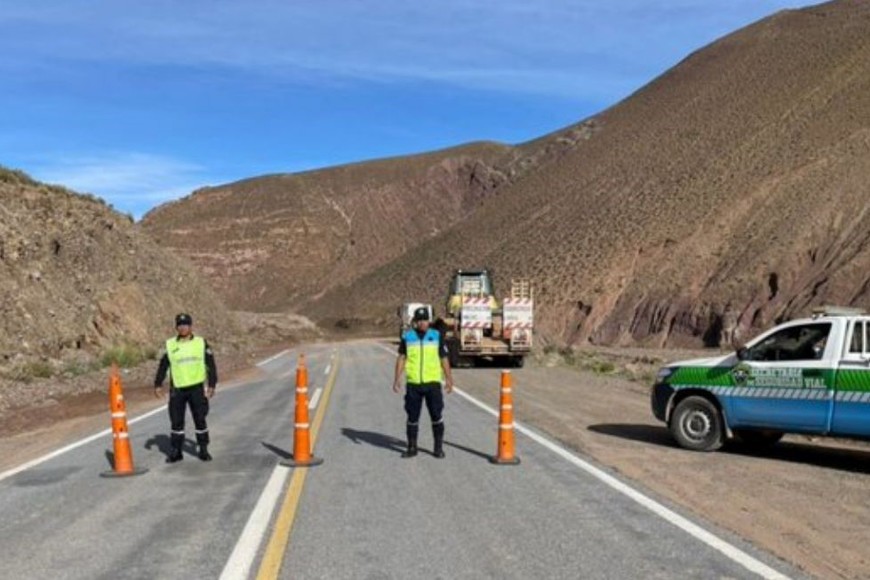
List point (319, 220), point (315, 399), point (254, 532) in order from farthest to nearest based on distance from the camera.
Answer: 1. point (319, 220)
2. point (315, 399)
3. point (254, 532)

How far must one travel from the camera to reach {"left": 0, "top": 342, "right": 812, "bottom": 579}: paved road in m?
6.25

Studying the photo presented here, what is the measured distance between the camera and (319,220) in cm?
13188

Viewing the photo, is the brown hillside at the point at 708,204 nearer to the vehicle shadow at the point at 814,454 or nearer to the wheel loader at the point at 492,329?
the wheel loader at the point at 492,329

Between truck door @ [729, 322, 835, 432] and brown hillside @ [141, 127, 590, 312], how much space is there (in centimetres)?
10738

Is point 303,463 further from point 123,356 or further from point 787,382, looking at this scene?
point 123,356

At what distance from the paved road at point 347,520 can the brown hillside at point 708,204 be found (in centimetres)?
3143

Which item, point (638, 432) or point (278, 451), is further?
point (638, 432)

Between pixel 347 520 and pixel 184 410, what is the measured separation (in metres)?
4.07

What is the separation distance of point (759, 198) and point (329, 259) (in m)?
82.3

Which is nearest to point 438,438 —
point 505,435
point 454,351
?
point 505,435

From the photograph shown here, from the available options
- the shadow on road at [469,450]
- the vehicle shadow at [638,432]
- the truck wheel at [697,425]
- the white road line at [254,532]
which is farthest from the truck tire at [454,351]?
the white road line at [254,532]

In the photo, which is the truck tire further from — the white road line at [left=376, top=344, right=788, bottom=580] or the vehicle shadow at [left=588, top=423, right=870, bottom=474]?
the white road line at [left=376, top=344, right=788, bottom=580]

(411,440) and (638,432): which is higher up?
(411,440)

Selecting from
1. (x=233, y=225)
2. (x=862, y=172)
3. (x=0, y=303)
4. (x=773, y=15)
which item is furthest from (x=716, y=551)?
(x=233, y=225)
